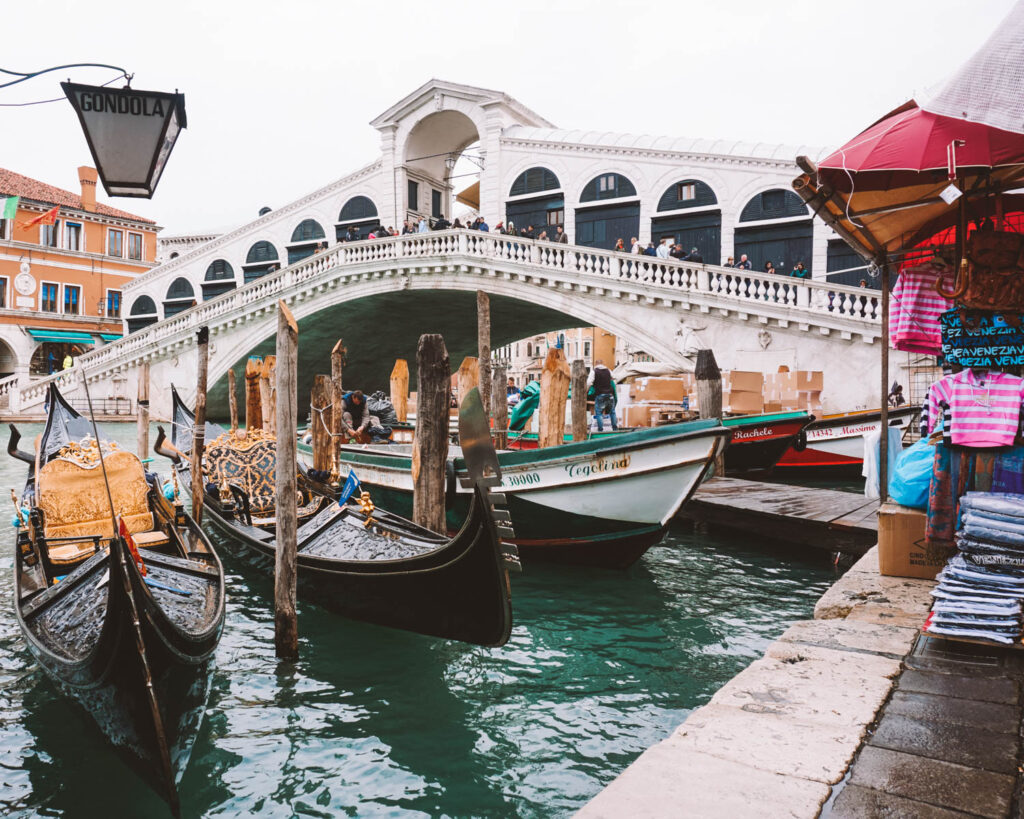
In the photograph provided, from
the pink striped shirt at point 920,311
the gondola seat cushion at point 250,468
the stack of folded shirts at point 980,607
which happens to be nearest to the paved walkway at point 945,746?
the stack of folded shirts at point 980,607

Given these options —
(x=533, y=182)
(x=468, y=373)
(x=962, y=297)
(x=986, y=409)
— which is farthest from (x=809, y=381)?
(x=533, y=182)

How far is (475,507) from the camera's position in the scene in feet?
10.1

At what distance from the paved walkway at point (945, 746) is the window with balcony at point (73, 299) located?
26738 millimetres

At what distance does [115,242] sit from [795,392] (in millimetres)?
23390

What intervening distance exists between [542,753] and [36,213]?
25065mm

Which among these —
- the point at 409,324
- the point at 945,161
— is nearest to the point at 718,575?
the point at 945,161

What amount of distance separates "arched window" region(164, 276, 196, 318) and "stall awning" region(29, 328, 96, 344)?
2.95 meters

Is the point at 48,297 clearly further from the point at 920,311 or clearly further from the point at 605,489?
the point at 920,311

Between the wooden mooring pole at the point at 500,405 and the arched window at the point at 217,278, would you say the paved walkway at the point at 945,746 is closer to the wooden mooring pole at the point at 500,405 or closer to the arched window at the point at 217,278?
the wooden mooring pole at the point at 500,405

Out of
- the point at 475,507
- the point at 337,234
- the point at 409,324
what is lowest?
the point at 475,507

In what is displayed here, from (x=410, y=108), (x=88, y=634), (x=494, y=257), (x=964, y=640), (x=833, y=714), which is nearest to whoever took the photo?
(x=833, y=714)

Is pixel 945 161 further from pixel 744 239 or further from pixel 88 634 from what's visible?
pixel 744 239

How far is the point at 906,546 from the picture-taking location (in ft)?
10.2

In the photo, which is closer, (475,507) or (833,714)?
(833,714)
